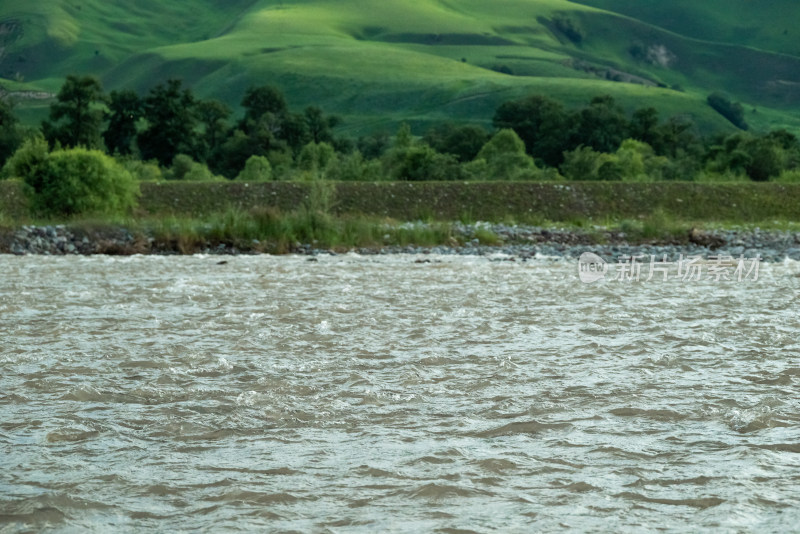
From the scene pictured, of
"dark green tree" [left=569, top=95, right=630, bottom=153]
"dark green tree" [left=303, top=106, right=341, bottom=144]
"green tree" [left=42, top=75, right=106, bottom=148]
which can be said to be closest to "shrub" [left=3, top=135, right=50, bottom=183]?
"green tree" [left=42, top=75, right=106, bottom=148]

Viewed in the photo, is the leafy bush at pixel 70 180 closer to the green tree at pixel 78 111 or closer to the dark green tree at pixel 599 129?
the green tree at pixel 78 111

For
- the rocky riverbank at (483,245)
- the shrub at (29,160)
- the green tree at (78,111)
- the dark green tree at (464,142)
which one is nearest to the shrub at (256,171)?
the green tree at (78,111)

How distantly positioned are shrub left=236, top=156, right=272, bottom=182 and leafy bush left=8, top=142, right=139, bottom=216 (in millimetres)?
30052

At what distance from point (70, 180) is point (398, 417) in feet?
95.0

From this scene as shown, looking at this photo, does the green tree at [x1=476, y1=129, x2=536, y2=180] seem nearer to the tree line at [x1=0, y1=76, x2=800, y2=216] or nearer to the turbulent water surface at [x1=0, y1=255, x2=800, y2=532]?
the tree line at [x1=0, y1=76, x2=800, y2=216]

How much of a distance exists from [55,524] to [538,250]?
1014 inches

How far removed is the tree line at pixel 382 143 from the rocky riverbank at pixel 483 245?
1912cm

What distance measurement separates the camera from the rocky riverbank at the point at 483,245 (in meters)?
29.0

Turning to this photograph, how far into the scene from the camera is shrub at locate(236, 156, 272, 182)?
67.3m

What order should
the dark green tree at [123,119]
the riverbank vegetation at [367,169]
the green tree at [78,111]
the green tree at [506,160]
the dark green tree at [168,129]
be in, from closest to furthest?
the riverbank vegetation at [367,169] → the green tree at [506,160] → the green tree at [78,111] → the dark green tree at [168,129] → the dark green tree at [123,119]

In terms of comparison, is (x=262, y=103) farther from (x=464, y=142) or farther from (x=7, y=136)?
(x=464, y=142)

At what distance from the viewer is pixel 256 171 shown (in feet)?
225

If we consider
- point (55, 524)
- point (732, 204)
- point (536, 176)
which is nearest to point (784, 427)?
point (55, 524)

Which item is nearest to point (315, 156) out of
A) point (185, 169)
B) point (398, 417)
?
point (185, 169)
